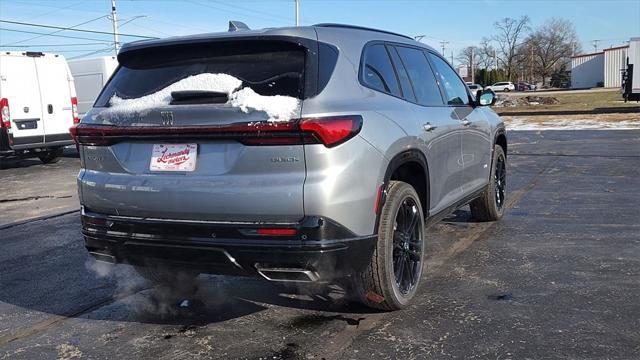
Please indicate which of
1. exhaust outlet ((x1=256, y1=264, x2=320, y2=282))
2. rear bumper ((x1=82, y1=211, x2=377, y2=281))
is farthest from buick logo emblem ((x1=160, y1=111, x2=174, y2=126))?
exhaust outlet ((x1=256, y1=264, x2=320, y2=282))

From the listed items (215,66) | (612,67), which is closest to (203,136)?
(215,66)

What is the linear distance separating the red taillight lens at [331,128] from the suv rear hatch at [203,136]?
84mm

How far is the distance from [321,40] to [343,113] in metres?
0.50

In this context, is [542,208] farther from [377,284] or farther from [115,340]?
[115,340]

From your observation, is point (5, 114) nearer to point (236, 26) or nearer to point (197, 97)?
point (236, 26)

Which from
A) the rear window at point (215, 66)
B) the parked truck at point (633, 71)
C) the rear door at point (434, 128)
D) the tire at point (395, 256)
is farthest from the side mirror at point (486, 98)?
the parked truck at point (633, 71)

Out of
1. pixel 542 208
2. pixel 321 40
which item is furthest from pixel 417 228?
pixel 542 208

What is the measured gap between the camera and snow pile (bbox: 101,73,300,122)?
10.5 ft

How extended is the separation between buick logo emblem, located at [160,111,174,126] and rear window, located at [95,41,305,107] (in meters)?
0.30

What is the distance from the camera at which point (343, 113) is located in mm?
3330

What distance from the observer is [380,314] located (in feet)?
13.3

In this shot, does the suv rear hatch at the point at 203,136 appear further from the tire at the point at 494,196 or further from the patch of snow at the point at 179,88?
the tire at the point at 494,196

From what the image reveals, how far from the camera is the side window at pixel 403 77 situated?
4.30 metres

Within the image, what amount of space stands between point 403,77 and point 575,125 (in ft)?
61.2
